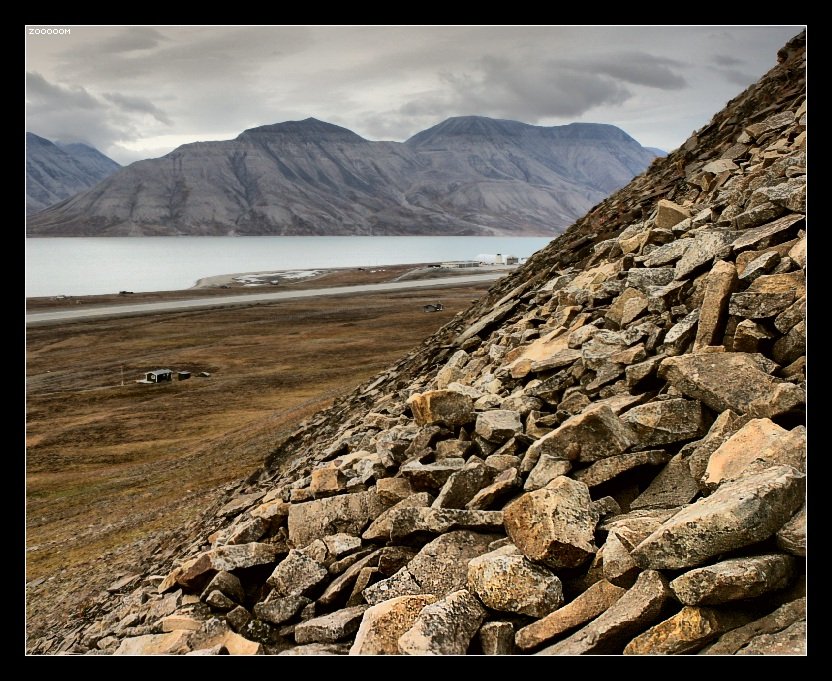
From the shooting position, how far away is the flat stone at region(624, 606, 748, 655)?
4699mm

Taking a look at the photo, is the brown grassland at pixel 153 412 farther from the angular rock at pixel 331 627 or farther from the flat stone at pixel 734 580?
the flat stone at pixel 734 580

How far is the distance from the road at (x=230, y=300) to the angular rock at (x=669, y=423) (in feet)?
300

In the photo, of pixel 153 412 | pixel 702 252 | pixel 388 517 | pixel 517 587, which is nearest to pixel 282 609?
pixel 388 517

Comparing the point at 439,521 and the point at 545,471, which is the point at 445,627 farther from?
the point at 545,471

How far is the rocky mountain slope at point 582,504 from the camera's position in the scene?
194 inches

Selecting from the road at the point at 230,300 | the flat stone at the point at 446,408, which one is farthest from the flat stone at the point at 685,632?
the road at the point at 230,300

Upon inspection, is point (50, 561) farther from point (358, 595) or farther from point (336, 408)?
point (358, 595)

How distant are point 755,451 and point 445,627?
3.08 metres

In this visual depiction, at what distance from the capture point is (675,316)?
358 inches

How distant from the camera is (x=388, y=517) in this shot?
7676 mm

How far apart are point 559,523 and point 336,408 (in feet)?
45.4

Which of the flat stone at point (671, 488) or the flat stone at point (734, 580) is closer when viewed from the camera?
the flat stone at point (734, 580)

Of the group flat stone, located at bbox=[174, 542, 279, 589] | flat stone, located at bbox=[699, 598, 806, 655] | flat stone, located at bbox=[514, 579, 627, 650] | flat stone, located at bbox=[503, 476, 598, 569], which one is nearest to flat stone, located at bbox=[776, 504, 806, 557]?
flat stone, located at bbox=[699, 598, 806, 655]

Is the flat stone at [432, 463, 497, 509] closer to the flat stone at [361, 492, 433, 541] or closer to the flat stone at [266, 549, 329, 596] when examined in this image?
the flat stone at [361, 492, 433, 541]
